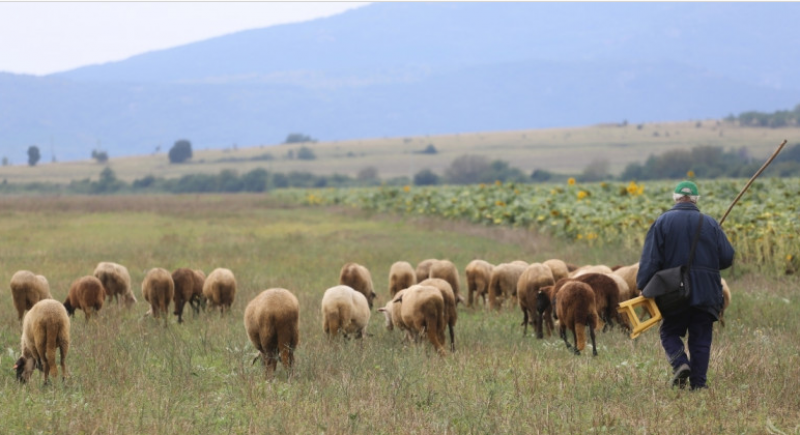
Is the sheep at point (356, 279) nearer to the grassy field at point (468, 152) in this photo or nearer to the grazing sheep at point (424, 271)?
the grazing sheep at point (424, 271)

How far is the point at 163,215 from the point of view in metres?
47.3

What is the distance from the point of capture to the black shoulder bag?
9320 millimetres

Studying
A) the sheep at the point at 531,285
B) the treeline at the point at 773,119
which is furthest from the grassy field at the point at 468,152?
the sheep at the point at 531,285

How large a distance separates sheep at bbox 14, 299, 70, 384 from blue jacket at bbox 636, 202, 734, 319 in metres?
5.99

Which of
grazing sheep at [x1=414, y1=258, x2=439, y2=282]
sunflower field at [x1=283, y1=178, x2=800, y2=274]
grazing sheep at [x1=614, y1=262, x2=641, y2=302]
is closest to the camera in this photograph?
grazing sheep at [x1=614, y1=262, x2=641, y2=302]

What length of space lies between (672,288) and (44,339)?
644 cm

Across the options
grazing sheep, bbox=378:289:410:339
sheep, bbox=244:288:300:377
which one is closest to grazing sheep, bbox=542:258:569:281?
grazing sheep, bbox=378:289:410:339

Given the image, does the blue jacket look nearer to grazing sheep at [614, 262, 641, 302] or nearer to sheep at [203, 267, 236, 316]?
grazing sheep at [614, 262, 641, 302]

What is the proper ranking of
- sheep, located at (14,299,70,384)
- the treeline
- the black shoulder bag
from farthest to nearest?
the treeline
sheep, located at (14,299,70,384)
the black shoulder bag

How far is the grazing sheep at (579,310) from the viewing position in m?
11.5

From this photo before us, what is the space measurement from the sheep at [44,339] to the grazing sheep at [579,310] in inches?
224

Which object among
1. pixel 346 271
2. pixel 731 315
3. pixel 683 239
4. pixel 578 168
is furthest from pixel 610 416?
pixel 578 168

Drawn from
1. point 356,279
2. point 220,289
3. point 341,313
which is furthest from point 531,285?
point 220,289

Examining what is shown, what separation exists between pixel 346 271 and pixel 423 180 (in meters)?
83.0
